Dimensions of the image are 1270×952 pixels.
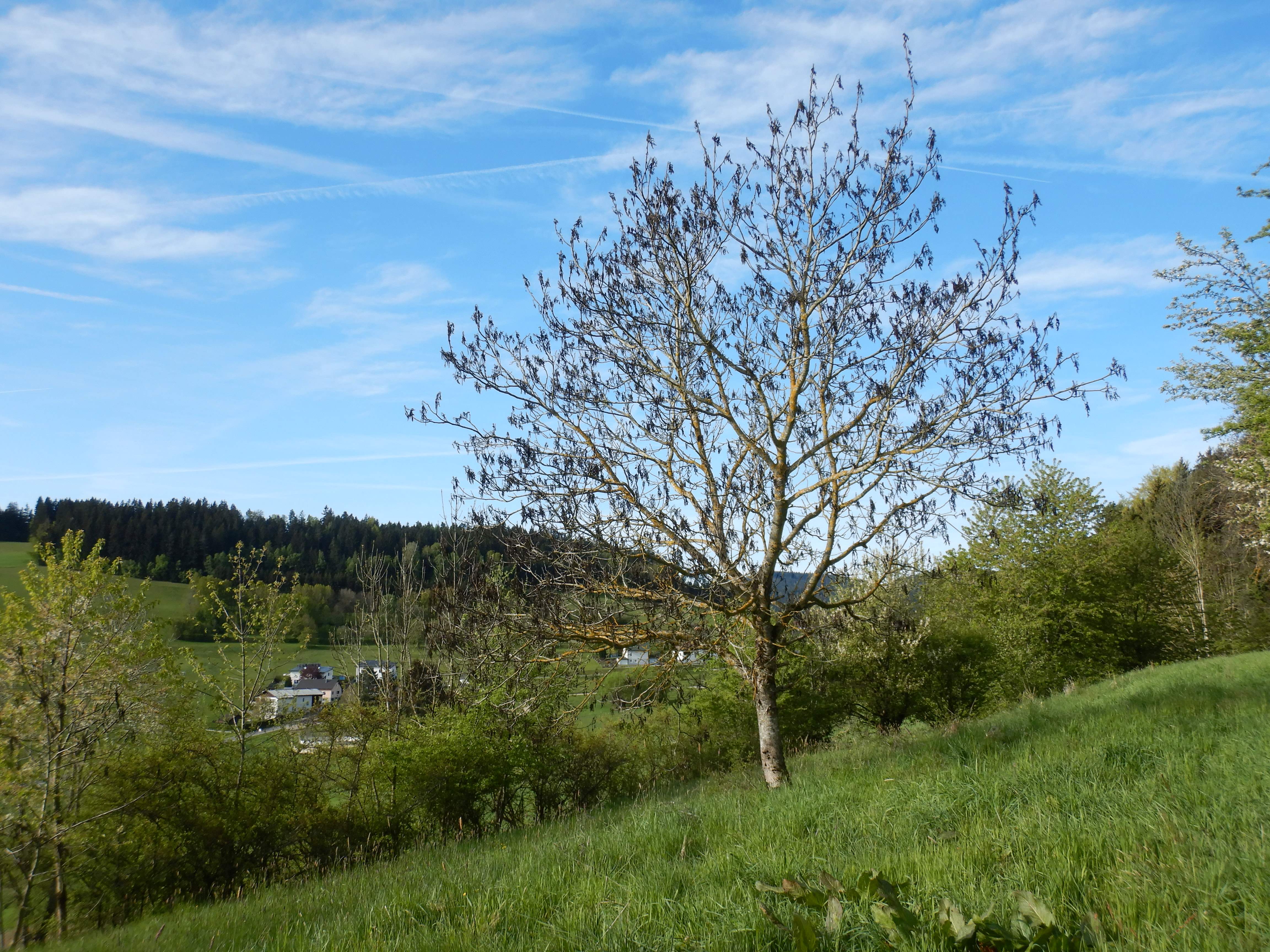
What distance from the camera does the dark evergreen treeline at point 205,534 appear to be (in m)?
64.3

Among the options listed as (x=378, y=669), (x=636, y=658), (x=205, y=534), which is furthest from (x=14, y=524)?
(x=636, y=658)

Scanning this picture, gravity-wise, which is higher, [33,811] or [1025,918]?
[1025,918]

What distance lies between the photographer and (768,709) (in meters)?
9.81

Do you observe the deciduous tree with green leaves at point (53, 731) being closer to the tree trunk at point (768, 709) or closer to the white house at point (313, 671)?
the tree trunk at point (768, 709)

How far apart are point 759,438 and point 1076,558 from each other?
2186cm

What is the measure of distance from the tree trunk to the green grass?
2.31 m

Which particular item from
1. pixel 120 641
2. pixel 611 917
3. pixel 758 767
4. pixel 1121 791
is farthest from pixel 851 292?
pixel 120 641

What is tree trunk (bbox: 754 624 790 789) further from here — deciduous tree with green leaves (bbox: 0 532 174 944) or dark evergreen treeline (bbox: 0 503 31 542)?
dark evergreen treeline (bbox: 0 503 31 542)

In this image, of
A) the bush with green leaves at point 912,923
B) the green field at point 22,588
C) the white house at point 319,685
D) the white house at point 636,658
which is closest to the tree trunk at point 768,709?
the white house at point 636,658

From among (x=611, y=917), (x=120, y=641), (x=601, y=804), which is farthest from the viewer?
(x=601, y=804)

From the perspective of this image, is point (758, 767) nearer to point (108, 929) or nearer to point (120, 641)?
point (108, 929)

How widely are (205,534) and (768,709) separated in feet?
252

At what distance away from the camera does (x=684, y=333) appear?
971 cm

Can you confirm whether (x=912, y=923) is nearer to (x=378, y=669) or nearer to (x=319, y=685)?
(x=378, y=669)
